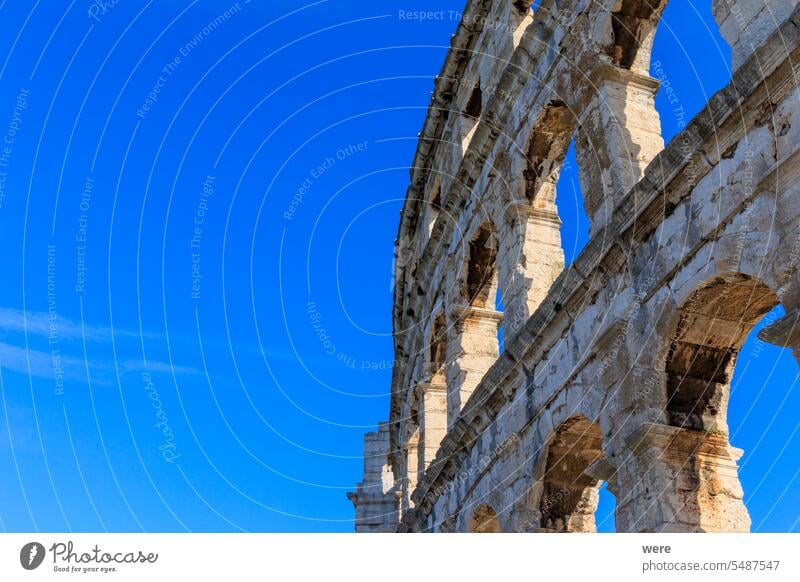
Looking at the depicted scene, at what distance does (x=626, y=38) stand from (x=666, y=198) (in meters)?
2.83

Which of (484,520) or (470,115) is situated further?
(470,115)

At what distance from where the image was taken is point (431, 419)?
14578 mm

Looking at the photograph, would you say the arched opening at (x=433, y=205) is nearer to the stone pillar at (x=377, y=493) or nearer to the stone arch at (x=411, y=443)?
the stone arch at (x=411, y=443)

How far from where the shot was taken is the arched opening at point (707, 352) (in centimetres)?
700

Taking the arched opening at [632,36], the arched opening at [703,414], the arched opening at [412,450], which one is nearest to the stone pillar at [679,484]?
the arched opening at [703,414]

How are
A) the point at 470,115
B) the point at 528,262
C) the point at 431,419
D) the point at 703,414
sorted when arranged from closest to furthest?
1. the point at 703,414
2. the point at 528,262
3. the point at 431,419
4. the point at 470,115

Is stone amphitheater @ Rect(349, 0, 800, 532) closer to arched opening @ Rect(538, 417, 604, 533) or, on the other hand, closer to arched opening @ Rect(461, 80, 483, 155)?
arched opening @ Rect(538, 417, 604, 533)

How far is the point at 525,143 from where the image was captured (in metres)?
10.9

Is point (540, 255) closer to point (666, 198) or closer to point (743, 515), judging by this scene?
point (666, 198)

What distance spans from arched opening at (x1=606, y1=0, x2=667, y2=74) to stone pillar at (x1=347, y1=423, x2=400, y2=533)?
38.9 ft

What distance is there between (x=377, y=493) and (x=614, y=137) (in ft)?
41.9

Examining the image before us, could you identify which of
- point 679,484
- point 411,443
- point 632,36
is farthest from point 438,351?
point 679,484
